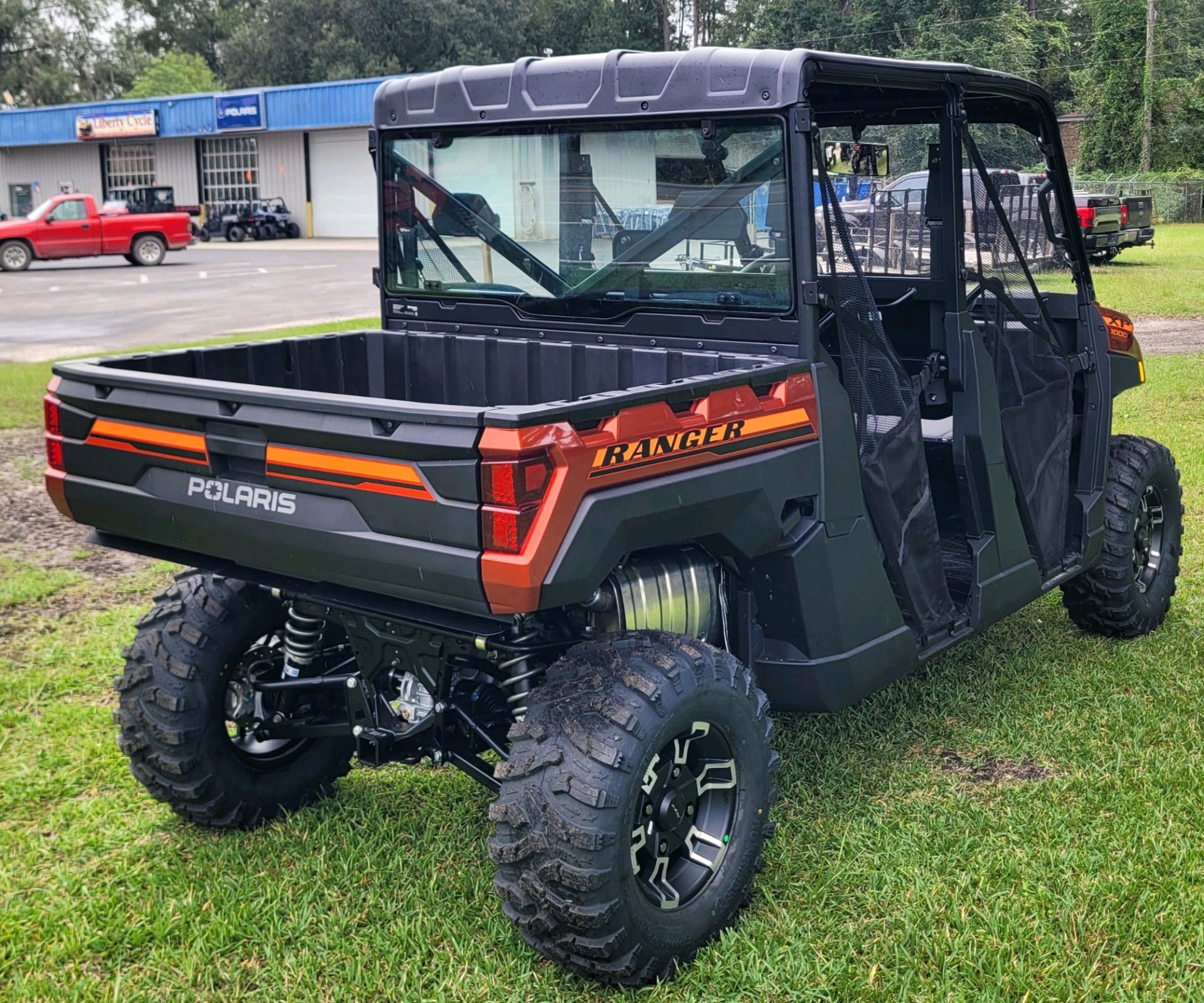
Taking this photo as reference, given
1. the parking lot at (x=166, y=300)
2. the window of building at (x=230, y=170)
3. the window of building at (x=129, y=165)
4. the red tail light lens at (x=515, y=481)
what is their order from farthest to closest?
1. the window of building at (x=129, y=165)
2. the window of building at (x=230, y=170)
3. the parking lot at (x=166, y=300)
4. the red tail light lens at (x=515, y=481)

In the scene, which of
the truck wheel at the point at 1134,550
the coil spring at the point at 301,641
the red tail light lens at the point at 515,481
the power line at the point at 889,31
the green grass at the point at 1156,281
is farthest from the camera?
the power line at the point at 889,31

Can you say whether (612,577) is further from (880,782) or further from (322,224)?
(322,224)

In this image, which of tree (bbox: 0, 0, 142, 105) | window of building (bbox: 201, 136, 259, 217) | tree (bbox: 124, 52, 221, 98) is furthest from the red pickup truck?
tree (bbox: 0, 0, 142, 105)

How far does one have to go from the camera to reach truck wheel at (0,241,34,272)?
27.0 m

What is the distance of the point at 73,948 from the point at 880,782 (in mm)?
2423

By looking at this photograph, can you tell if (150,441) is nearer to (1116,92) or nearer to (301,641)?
(301,641)

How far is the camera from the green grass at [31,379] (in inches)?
401

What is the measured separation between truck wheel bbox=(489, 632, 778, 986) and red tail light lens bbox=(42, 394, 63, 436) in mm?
1596

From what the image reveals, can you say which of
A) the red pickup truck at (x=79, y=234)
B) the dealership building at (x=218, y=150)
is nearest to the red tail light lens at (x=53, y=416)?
the red pickup truck at (x=79, y=234)

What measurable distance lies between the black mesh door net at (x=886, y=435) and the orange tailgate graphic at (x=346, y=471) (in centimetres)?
147

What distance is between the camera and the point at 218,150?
49.9 meters

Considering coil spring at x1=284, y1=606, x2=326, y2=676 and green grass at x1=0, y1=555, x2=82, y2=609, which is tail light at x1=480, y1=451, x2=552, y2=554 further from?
green grass at x1=0, y1=555, x2=82, y2=609

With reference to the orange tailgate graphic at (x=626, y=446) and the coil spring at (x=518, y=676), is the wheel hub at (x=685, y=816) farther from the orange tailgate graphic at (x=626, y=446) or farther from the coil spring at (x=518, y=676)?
the orange tailgate graphic at (x=626, y=446)

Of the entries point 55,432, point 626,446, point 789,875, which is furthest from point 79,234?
point 626,446
